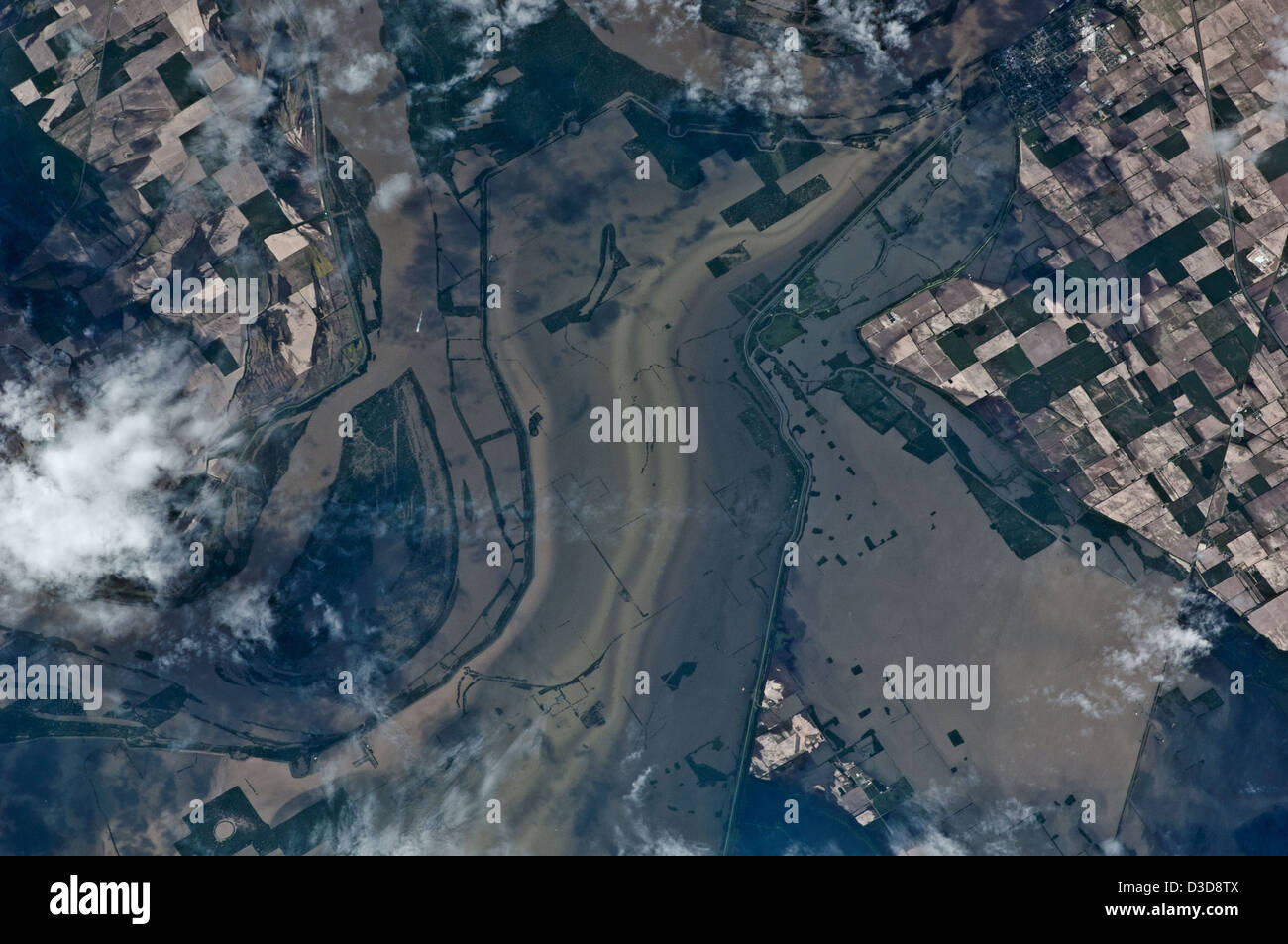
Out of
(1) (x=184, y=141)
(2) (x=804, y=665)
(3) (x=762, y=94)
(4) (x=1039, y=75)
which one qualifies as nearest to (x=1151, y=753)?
(2) (x=804, y=665)

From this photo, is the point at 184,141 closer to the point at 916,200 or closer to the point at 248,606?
the point at 248,606

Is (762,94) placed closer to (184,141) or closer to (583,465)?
(583,465)

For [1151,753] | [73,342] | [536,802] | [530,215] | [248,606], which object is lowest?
[536,802]

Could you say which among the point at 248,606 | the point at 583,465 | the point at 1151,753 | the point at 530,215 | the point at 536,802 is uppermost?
the point at 530,215

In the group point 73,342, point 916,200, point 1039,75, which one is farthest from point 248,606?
point 1039,75

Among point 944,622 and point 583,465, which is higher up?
point 583,465

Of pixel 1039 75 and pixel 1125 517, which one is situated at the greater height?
pixel 1039 75
